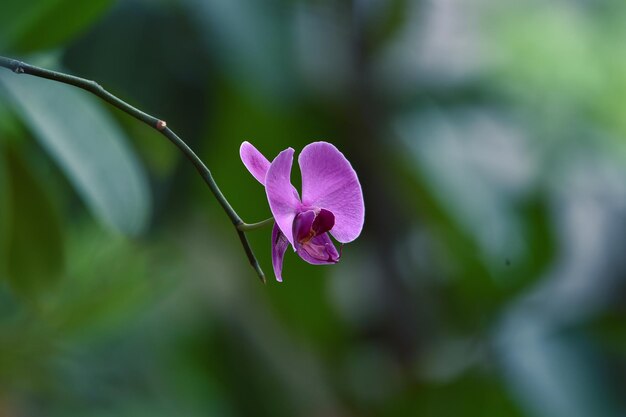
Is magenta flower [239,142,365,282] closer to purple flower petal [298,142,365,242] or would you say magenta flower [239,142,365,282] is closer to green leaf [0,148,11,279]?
purple flower petal [298,142,365,242]

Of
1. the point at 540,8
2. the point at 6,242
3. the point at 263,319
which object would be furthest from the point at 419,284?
the point at 6,242

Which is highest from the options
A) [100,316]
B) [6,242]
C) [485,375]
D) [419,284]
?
[6,242]

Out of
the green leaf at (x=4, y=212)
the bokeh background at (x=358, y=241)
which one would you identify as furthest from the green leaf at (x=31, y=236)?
the bokeh background at (x=358, y=241)

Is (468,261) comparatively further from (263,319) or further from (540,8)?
(540,8)

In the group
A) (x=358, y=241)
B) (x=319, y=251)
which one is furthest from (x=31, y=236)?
(x=358, y=241)

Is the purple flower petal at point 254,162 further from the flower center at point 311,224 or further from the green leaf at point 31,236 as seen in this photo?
the green leaf at point 31,236
